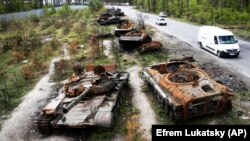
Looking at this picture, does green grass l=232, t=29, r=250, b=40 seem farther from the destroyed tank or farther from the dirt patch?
the destroyed tank

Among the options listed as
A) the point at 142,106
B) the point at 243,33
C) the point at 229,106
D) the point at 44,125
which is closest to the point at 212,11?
the point at 243,33

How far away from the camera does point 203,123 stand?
14883 millimetres

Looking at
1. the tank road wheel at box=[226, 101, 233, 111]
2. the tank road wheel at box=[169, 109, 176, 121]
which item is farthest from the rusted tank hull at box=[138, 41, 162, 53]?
the tank road wheel at box=[226, 101, 233, 111]

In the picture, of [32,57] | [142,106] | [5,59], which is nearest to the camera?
[142,106]

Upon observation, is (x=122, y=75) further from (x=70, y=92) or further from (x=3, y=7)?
(x=3, y=7)

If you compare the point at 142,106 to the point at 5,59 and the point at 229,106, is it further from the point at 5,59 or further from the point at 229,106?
the point at 5,59

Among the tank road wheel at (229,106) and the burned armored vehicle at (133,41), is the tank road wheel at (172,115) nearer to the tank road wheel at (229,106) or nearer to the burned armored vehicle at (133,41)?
the tank road wheel at (229,106)

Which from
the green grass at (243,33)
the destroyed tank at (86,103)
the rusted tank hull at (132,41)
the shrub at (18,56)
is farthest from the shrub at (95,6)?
the destroyed tank at (86,103)

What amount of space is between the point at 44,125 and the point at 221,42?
16244mm

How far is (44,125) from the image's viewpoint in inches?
578

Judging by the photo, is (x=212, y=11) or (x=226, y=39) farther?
(x=212, y=11)

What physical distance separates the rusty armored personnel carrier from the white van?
30.7ft

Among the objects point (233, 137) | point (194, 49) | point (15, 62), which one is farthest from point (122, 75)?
point (15, 62)

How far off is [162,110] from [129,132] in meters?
3.27
